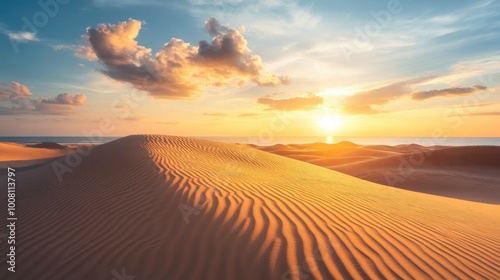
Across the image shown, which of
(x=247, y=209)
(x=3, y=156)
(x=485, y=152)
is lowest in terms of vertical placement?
(x=3, y=156)

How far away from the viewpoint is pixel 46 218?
17.7 feet

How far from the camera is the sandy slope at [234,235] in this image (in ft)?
11.0

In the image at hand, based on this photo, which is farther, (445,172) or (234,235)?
(445,172)

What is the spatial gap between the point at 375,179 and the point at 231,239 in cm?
1454

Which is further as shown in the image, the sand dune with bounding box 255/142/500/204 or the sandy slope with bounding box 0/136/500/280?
the sand dune with bounding box 255/142/500/204

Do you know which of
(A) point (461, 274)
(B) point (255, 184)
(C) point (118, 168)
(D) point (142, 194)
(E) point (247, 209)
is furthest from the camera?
(C) point (118, 168)

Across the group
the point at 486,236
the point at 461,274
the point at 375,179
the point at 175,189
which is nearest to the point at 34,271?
the point at 175,189

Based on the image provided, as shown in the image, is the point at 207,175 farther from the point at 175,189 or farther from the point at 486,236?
the point at 486,236

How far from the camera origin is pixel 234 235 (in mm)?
3867

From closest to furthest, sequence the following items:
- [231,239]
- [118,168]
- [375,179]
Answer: [231,239], [118,168], [375,179]

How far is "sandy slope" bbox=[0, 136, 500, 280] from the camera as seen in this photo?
3352 mm

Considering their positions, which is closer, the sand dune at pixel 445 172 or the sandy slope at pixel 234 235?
the sandy slope at pixel 234 235

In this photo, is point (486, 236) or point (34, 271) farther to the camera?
point (486, 236)

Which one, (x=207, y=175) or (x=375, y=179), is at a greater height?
(x=207, y=175)
